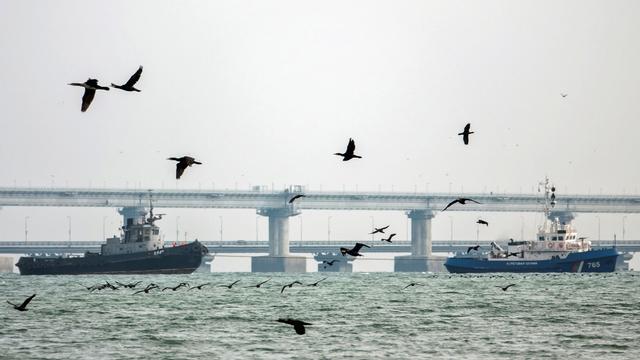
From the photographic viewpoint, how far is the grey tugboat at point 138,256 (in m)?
171

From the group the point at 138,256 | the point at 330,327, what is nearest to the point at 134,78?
the point at 330,327

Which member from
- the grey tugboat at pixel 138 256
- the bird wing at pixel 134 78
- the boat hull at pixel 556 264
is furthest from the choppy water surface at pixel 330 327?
the grey tugboat at pixel 138 256

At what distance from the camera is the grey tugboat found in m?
171

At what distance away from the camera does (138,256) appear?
6678 inches

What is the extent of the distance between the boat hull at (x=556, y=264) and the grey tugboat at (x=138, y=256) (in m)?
37.3

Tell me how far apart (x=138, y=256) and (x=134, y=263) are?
1608 millimetres

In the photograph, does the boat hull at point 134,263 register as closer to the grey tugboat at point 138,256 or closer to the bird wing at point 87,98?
the grey tugboat at point 138,256

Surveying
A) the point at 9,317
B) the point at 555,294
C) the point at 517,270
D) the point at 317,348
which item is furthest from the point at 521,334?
the point at 517,270

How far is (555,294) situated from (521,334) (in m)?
40.7

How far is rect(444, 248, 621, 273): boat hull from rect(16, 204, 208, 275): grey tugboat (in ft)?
122

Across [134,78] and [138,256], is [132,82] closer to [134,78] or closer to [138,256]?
[134,78]

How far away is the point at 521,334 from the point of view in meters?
60.9

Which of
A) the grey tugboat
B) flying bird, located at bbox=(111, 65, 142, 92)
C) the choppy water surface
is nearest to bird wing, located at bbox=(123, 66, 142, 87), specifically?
flying bird, located at bbox=(111, 65, 142, 92)

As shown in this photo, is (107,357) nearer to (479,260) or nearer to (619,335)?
(619,335)
